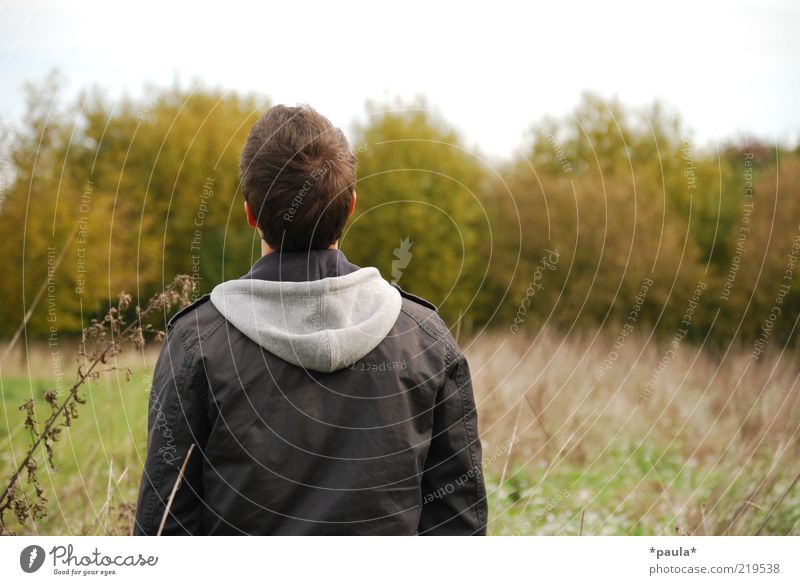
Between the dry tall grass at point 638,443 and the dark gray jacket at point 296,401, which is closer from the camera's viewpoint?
the dark gray jacket at point 296,401

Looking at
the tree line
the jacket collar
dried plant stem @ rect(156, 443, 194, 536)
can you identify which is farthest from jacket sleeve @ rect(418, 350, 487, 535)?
the tree line

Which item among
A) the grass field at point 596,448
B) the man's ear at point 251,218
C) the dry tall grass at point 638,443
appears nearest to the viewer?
the man's ear at point 251,218

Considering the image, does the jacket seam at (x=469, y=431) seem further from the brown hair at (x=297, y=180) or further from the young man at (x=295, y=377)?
the brown hair at (x=297, y=180)

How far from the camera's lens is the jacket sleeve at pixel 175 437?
5.84 ft

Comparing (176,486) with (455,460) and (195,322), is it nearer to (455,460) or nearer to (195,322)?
(195,322)

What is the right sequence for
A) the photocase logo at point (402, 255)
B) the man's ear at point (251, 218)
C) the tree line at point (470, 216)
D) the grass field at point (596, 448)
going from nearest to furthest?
the man's ear at point (251, 218) → the photocase logo at point (402, 255) → the grass field at point (596, 448) → the tree line at point (470, 216)

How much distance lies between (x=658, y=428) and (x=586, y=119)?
8.00 metres

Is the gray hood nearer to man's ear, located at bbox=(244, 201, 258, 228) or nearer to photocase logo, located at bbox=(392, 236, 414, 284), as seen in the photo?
man's ear, located at bbox=(244, 201, 258, 228)

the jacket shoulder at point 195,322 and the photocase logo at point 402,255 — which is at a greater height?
the jacket shoulder at point 195,322

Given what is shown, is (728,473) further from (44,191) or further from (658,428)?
(44,191)
